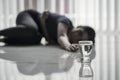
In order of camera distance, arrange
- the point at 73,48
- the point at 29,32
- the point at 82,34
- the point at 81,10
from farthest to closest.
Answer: the point at 81,10 < the point at 29,32 < the point at 82,34 < the point at 73,48

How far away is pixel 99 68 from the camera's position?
166 cm

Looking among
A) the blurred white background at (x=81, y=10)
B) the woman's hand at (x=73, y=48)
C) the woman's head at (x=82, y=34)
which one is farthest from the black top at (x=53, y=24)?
the blurred white background at (x=81, y=10)

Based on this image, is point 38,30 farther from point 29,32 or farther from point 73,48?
point 73,48

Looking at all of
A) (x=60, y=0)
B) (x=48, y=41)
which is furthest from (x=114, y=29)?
(x=48, y=41)

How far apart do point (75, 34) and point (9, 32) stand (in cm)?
85

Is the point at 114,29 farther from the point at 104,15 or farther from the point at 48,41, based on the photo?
the point at 48,41

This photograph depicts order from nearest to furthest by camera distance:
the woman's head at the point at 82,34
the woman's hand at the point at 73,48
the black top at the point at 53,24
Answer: the woman's hand at the point at 73,48
the woman's head at the point at 82,34
the black top at the point at 53,24

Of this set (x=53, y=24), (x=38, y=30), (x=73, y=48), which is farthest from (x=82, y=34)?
(x=38, y=30)

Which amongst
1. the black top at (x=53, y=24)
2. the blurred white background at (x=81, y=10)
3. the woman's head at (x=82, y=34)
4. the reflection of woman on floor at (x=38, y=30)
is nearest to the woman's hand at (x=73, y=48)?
the woman's head at (x=82, y=34)

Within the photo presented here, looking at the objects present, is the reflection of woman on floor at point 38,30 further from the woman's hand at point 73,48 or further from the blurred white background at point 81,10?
the blurred white background at point 81,10

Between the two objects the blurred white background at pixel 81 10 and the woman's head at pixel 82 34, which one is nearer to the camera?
the woman's head at pixel 82 34

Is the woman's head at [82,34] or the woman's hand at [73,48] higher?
the woman's head at [82,34]

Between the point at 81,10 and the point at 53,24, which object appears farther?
the point at 81,10

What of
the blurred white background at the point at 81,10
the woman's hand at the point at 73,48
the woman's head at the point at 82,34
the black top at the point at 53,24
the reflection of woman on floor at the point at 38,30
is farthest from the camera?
the blurred white background at the point at 81,10
